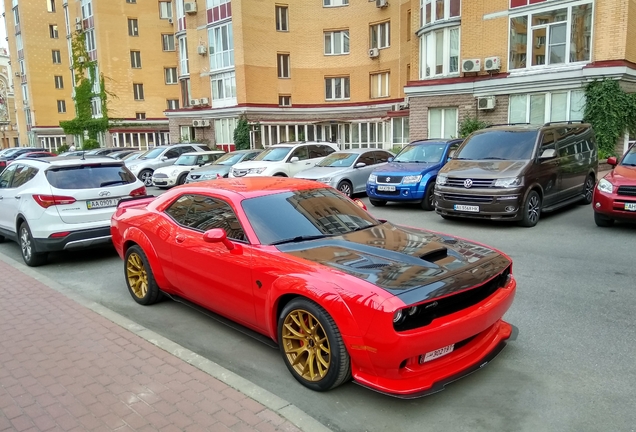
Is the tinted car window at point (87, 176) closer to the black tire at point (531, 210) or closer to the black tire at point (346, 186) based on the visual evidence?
the black tire at point (346, 186)

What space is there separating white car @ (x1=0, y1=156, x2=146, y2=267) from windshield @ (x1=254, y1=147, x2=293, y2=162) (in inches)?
341

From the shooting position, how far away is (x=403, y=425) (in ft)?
10.9

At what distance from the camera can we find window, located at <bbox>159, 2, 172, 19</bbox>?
149ft

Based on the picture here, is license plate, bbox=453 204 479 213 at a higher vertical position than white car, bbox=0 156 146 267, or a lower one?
lower

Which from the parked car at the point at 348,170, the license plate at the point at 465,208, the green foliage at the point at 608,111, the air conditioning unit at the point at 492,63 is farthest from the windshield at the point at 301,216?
the air conditioning unit at the point at 492,63

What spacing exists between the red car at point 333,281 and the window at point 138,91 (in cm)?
4433

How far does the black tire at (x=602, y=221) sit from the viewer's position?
9133mm

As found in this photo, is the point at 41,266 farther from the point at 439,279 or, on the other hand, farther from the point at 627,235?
the point at 627,235

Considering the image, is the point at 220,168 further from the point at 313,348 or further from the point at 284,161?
the point at 313,348

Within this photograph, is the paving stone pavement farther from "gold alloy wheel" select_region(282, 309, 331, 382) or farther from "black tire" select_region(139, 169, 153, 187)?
"black tire" select_region(139, 169, 153, 187)

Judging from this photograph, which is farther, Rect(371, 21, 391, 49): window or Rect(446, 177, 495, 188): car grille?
Rect(371, 21, 391, 49): window

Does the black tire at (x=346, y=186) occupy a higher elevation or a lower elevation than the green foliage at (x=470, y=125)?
lower

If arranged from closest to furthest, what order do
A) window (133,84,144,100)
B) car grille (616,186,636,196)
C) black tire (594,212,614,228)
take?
1. car grille (616,186,636,196)
2. black tire (594,212,614,228)
3. window (133,84,144,100)

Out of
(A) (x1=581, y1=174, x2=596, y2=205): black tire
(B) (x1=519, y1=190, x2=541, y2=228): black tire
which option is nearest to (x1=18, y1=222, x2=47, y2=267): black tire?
(B) (x1=519, y1=190, x2=541, y2=228): black tire
